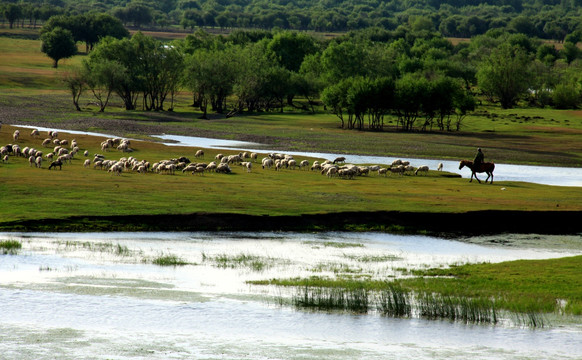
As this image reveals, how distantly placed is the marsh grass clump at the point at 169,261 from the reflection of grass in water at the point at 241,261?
1.02 metres

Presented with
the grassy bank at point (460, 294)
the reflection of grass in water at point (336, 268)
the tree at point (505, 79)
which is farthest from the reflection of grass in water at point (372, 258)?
the tree at point (505, 79)

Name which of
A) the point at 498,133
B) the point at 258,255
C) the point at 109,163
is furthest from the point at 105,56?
the point at 258,255

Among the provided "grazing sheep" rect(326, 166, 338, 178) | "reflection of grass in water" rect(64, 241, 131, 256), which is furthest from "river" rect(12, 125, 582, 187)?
"reflection of grass in water" rect(64, 241, 131, 256)

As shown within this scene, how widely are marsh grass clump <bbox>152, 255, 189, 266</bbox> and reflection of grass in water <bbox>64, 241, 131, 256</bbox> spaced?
5.61 feet

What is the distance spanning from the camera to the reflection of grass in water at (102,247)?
106 feet

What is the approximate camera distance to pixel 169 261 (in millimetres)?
30719

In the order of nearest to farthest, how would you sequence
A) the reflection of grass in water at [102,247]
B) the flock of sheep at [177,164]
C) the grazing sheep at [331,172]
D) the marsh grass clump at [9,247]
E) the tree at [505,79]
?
the marsh grass clump at [9,247] → the reflection of grass in water at [102,247] → the flock of sheep at [177,164] → the grazing sheep at [331,172] → the tree at [505,79]

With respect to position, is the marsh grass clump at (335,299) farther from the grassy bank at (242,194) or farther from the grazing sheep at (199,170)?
the grazing sheep at (199,170)

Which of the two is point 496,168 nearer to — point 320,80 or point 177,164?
point 177,164

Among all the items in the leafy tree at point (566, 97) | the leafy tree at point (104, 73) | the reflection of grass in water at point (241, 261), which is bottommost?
the reflection of grass in water at point (241, 261)

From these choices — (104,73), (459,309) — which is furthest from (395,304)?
(104,73)

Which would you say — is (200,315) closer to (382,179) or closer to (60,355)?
(60,355)

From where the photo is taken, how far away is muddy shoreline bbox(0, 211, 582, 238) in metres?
37.2

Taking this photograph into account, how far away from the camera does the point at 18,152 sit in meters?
60.0
